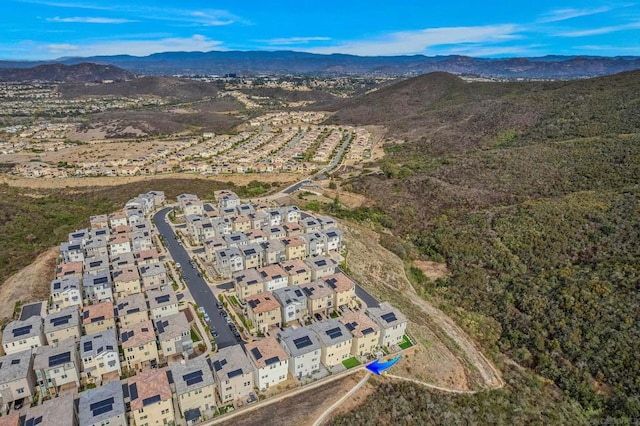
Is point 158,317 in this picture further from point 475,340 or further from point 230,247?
point 475,340

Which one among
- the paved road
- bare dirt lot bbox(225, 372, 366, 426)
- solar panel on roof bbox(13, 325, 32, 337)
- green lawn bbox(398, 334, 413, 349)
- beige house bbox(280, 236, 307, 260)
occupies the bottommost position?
bare dirt lot bbox(225, 372, 366, 426)

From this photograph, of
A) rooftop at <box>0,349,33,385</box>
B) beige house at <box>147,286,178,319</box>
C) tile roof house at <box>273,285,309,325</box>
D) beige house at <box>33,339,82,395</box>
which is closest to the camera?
rooftop at <box>0,349,33,385</box>

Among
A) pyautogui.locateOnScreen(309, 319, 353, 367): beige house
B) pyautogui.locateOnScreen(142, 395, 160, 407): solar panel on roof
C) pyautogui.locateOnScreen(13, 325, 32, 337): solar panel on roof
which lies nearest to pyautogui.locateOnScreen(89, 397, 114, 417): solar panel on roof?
pyautogui.locateOnScreen(142, 395, 160, 407): solar panel on roof

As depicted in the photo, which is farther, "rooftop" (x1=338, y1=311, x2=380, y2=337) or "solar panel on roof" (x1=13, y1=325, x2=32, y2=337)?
"rooftop" (x1=338, y1=311, x2=380, y2=337)

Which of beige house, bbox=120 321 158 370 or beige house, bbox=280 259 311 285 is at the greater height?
beige house, bbox=280 259 311 285

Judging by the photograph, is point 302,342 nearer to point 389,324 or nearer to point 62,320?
point 389,324

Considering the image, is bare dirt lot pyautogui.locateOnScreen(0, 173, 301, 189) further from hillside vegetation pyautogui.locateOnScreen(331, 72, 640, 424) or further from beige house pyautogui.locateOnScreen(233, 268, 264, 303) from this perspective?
beige house pyautogui.locateOnScreen(233, 268, 264, 303)

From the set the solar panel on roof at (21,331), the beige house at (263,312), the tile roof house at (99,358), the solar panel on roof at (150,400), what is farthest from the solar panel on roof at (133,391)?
the solar panel on roof at (21,331)
